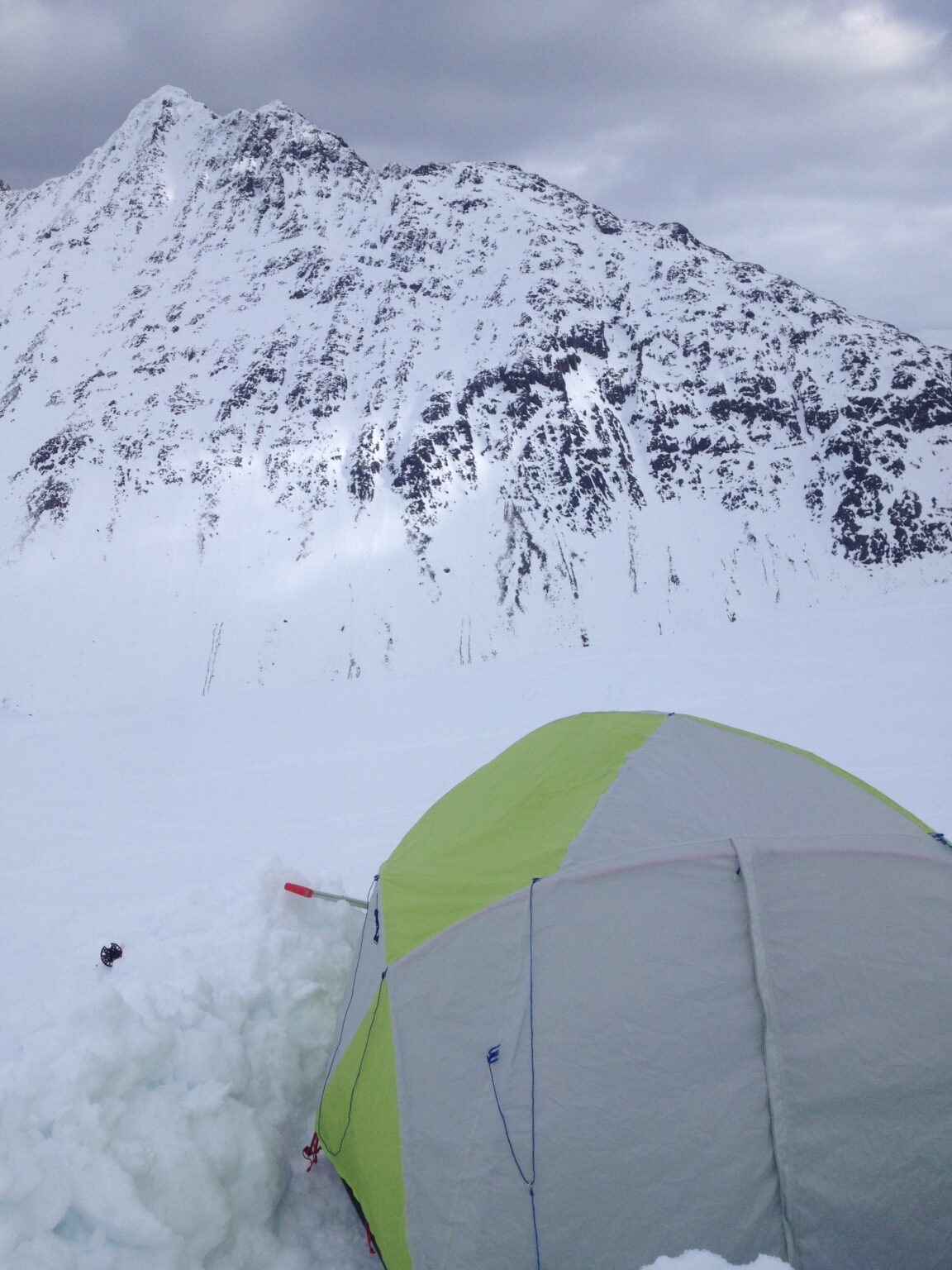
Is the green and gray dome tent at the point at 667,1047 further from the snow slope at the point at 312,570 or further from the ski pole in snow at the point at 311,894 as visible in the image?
the ski pole in snow at the point at 311,894

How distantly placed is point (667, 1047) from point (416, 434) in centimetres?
6728

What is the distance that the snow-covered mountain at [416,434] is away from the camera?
56.4 m

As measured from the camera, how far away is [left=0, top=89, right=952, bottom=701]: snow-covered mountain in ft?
185

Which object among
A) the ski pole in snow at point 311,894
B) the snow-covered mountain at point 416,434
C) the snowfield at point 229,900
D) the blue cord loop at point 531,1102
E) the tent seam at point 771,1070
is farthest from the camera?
the snow-covered mountain at point 416,434

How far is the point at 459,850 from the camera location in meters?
4.85

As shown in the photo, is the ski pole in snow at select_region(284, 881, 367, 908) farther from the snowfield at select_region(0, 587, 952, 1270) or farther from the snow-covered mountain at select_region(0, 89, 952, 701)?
the snow-covered mountain at select_region(0, 89, 952, 701)

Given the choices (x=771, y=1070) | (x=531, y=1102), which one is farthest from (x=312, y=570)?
(x=771, y=1070)

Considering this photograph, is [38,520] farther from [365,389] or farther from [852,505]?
[852,505]

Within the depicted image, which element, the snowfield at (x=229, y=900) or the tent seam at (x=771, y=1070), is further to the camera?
the snowfield at (x=229, y=900)

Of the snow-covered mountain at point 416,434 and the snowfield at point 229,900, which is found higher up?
the snow-covered mountain at point 416,434

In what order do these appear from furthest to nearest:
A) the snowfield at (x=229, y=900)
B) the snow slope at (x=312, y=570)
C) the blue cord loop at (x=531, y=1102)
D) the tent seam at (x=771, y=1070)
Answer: the snow slope at (x=312, y=570)
the snowfield at (x=229, y=900)
the blue cord loop at (x=531, y=1102)
the tent seam at (x=771, y=1070)

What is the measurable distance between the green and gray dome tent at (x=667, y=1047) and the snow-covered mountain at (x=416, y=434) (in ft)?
163

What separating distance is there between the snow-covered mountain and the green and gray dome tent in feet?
163

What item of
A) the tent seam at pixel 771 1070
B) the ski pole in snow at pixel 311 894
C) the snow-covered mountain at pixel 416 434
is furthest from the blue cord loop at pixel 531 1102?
the snow-covered mountain at pixel 416 434
